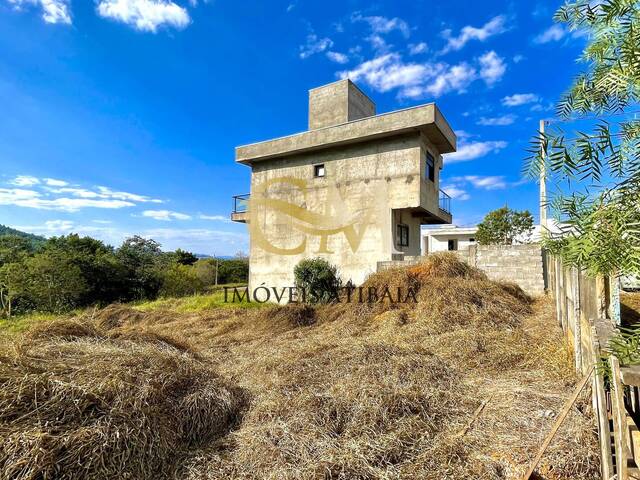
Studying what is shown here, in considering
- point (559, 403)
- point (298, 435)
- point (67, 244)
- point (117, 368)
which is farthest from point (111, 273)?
point (559, 403)

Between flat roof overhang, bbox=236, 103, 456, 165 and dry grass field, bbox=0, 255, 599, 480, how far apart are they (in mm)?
6511

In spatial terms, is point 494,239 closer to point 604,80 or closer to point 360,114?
point 360,114

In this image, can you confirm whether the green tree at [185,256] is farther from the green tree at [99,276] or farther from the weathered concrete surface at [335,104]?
the weathered concrete surface at [335,104]

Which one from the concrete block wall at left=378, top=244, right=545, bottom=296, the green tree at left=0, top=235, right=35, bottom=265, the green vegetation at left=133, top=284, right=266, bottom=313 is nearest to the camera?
the concrete block wall at left=378, top=244, right=545, bottom=296

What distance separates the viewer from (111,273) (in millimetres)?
13359

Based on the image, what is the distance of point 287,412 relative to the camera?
2.58 metres

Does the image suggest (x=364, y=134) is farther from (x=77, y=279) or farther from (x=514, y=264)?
(x=77, y=279)

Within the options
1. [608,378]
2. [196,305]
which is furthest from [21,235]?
[608,378]

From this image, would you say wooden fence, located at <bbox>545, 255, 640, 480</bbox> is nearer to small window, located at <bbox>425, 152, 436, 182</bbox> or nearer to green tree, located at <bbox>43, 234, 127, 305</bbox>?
small window, located at <bbox>425, 152, 436, 182</bbox>

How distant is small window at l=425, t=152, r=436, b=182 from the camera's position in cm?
980

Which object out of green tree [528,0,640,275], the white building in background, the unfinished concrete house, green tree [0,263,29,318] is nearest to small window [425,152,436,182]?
the unfinished concrete house

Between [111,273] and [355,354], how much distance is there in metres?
13.3

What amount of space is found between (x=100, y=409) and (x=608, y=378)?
10.6ft

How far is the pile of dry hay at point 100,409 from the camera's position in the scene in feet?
5.67
